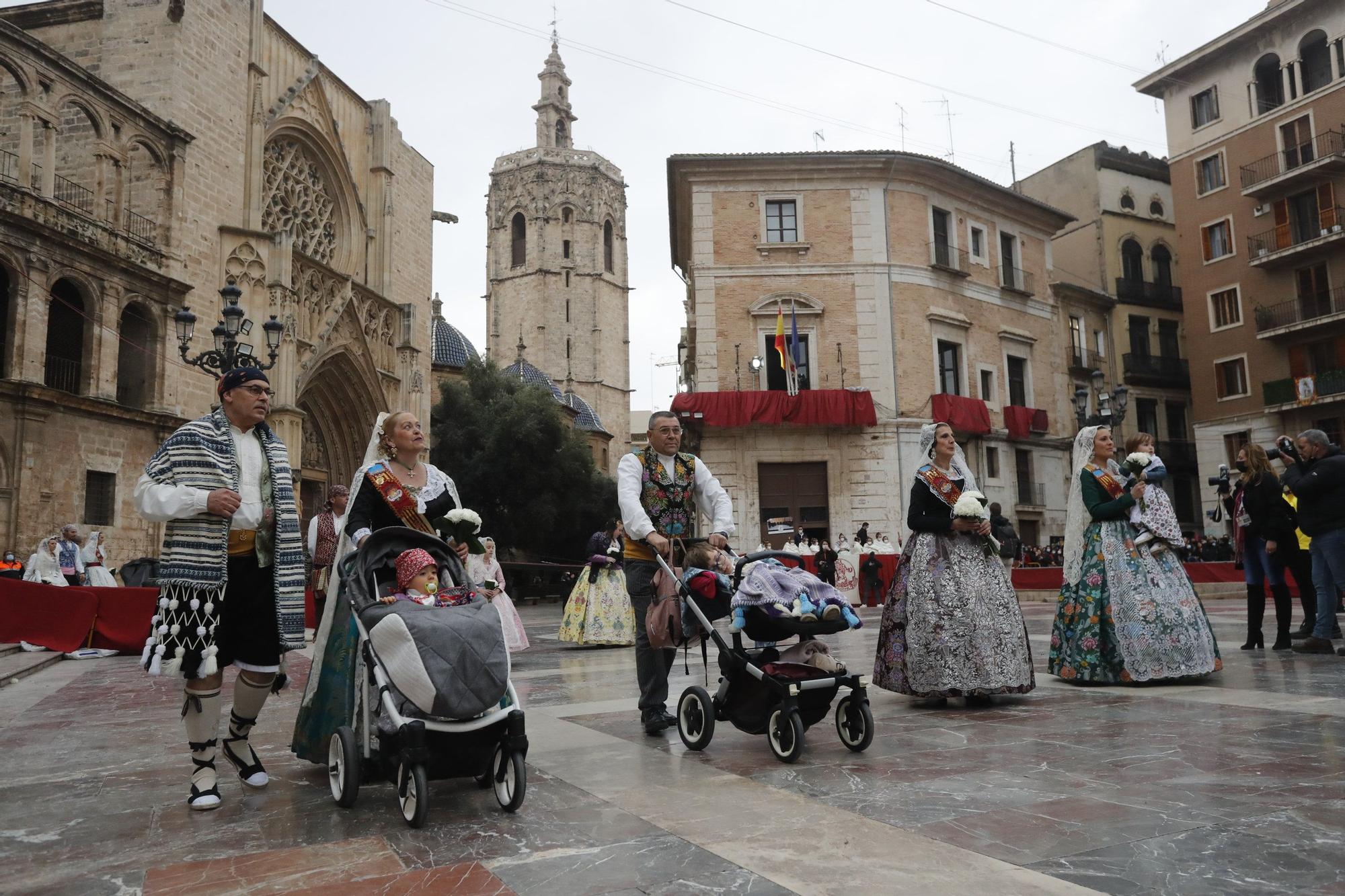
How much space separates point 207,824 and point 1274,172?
37.0 metres

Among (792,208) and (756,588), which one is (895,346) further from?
(756,588)

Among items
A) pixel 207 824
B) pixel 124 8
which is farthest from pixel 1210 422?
pixel 207 824

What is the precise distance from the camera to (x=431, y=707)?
371 cm

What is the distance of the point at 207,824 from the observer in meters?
3.73

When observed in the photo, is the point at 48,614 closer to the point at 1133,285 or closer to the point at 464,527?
the point at 464,527

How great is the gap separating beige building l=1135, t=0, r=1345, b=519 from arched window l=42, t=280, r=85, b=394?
33.5 meters

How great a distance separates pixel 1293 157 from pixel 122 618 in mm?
34988

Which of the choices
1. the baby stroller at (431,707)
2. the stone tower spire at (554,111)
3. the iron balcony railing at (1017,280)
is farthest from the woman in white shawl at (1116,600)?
the stone tower spire at (554,111)

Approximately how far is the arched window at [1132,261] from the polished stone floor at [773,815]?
1473 inches

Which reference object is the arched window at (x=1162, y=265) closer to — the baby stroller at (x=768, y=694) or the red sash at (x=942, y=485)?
the red sash at (x=942, y=485)

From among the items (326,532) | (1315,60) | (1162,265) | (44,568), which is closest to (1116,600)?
(326,532)

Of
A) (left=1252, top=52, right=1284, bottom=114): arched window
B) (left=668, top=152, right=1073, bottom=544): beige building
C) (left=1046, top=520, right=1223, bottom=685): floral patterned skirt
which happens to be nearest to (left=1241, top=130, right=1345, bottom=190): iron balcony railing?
(left=1252, top=52, right=1284, bottom=114): arched window

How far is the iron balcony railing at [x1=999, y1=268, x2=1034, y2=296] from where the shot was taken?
32.3m

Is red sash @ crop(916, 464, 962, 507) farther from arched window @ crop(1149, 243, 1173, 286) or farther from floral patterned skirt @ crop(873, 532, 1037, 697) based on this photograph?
arched window @ crop(1149, 243, 1173, 286)
